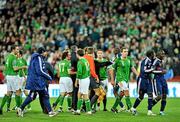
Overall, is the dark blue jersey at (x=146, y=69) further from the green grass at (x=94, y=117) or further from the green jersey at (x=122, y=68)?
the green grass at (x=94, y=117)

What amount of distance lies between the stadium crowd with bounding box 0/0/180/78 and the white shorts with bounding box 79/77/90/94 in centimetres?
1234

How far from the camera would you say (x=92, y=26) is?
36.6m

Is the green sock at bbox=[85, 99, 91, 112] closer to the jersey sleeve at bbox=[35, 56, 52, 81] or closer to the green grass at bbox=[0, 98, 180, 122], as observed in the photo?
the green grass at bbox=[0, 98, 180, 122]

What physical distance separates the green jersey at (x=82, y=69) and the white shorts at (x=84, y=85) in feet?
0.46

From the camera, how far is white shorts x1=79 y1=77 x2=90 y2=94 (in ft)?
67.5

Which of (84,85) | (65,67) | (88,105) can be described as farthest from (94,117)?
(65,67)

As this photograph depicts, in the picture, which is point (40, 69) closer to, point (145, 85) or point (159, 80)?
point (145, 85)

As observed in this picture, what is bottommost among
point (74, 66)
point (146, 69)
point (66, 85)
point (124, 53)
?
point (66, 85)

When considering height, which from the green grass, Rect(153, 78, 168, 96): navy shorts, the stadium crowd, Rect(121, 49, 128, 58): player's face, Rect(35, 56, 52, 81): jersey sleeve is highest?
the stadium crowd

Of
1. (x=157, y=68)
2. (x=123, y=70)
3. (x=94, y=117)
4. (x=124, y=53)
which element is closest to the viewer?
(x=94, y=117)

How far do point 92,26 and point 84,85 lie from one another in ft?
53.4

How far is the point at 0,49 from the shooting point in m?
35.6

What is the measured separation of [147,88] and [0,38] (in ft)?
59.0

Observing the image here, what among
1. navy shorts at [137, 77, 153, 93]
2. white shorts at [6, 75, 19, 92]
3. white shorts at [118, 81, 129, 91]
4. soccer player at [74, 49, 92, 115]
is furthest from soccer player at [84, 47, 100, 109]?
white shorts at [6, 75, 19, 92]
